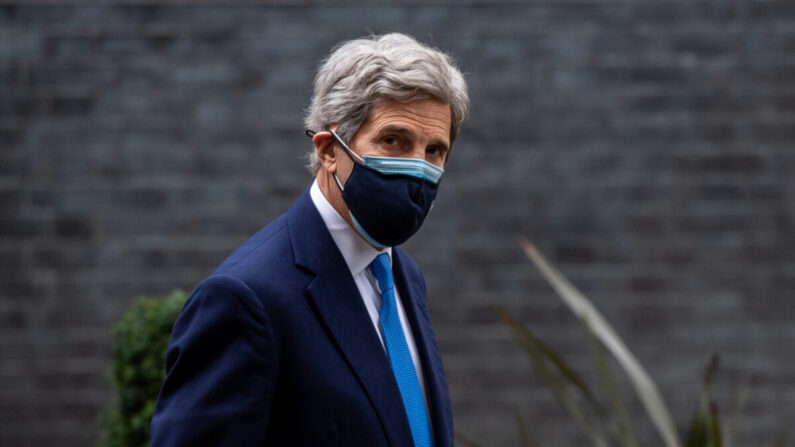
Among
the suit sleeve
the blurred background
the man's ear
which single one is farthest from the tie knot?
the blurred background

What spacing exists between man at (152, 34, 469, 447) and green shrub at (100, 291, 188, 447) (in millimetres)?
1602

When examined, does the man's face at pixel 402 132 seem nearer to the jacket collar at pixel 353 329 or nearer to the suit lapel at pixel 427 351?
the jacket collar at pixel 353 329

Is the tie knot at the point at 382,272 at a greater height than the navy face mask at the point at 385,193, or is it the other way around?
the navy face mask at the point at 385,193

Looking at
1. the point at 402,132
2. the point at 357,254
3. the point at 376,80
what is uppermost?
the point at 376,80

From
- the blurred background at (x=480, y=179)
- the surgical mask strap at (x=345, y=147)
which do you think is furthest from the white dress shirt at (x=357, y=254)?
the blurred background at (x=480, y=179)

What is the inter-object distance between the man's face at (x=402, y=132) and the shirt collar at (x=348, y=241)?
0.08 metres

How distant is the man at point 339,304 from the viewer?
55.6 inches

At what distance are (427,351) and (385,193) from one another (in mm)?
389

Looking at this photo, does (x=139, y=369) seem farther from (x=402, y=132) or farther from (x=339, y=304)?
(x=402, y=132)

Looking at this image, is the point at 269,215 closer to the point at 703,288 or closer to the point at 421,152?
the point at 703,288

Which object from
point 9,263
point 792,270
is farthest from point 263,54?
point 792,270

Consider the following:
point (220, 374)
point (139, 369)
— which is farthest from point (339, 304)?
point (139, 369)

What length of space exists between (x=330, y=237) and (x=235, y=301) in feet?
1.01

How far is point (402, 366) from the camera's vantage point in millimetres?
1657
